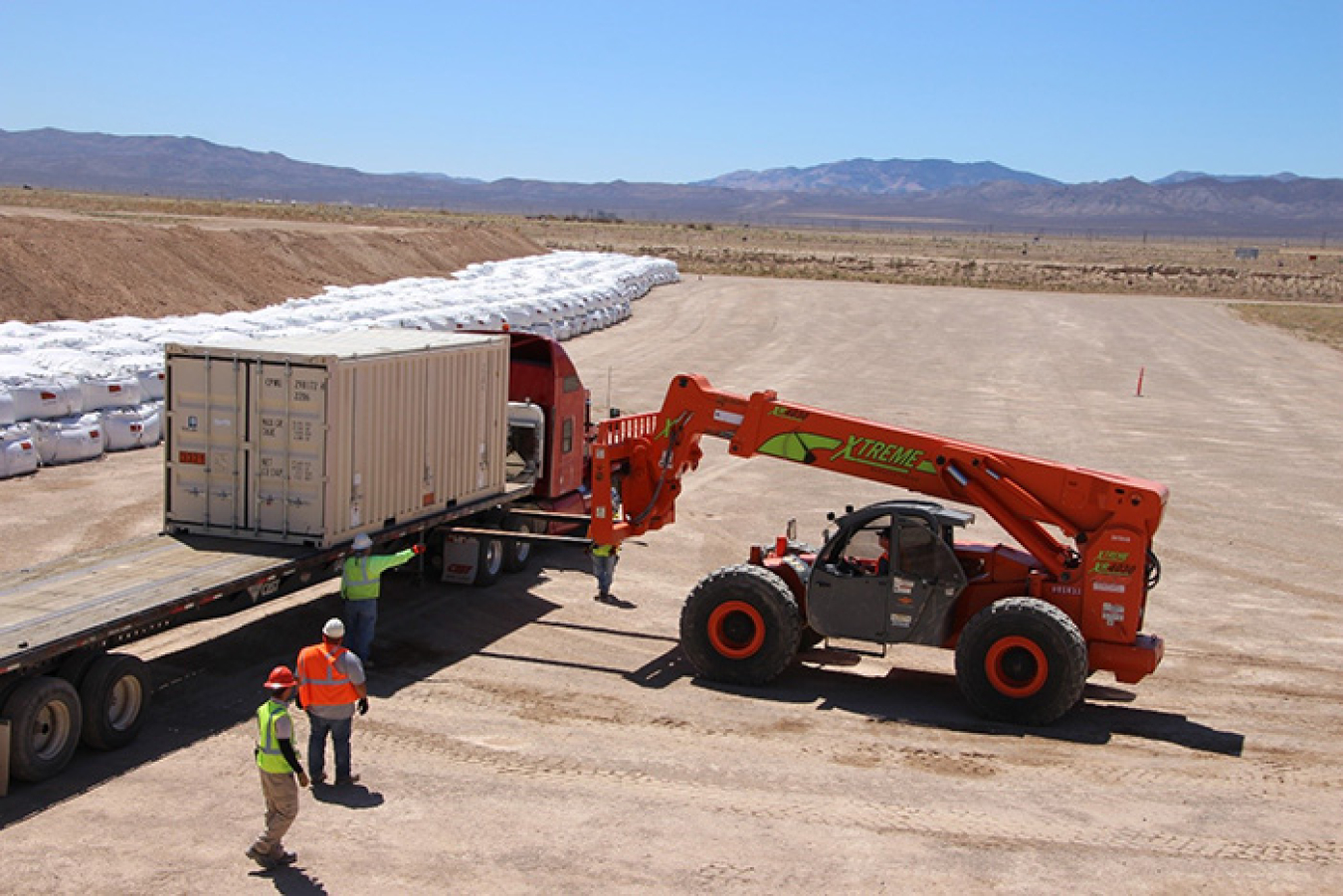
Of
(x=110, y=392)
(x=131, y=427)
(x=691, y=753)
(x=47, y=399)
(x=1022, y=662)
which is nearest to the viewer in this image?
(x=691, y=753)

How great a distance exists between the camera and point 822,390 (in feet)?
112

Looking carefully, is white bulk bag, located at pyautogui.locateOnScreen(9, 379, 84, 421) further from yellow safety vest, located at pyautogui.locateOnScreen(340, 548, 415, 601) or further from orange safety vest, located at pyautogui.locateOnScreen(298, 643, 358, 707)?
orange safety vest, located at pyautogui.locateOnScreen(298, 643, 358, 707)

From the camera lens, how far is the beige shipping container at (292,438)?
42.9 ft

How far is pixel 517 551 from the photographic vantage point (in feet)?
56.4

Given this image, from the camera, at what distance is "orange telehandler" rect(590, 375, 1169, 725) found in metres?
12.2

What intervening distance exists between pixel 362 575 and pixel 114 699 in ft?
8.43

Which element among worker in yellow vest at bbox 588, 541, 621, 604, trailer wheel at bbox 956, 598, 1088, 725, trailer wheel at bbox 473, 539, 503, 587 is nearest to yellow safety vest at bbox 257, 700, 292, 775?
trailer wheel at bbox 956, 598, 1088, 725

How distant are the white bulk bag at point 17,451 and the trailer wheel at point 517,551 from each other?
7.70 metres

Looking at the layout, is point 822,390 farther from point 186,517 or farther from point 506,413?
point 186,517

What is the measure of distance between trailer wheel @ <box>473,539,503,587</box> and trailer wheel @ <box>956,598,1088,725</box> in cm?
600

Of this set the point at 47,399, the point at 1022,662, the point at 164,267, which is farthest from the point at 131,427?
the point at 164,267

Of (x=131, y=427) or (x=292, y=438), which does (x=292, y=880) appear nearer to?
(x=292, y=438)

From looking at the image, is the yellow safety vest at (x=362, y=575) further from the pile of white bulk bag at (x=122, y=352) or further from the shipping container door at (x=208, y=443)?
the pile of white bulk bag at (x=122, y=352)

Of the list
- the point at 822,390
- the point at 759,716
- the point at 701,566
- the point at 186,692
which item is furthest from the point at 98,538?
the point at 822,390
